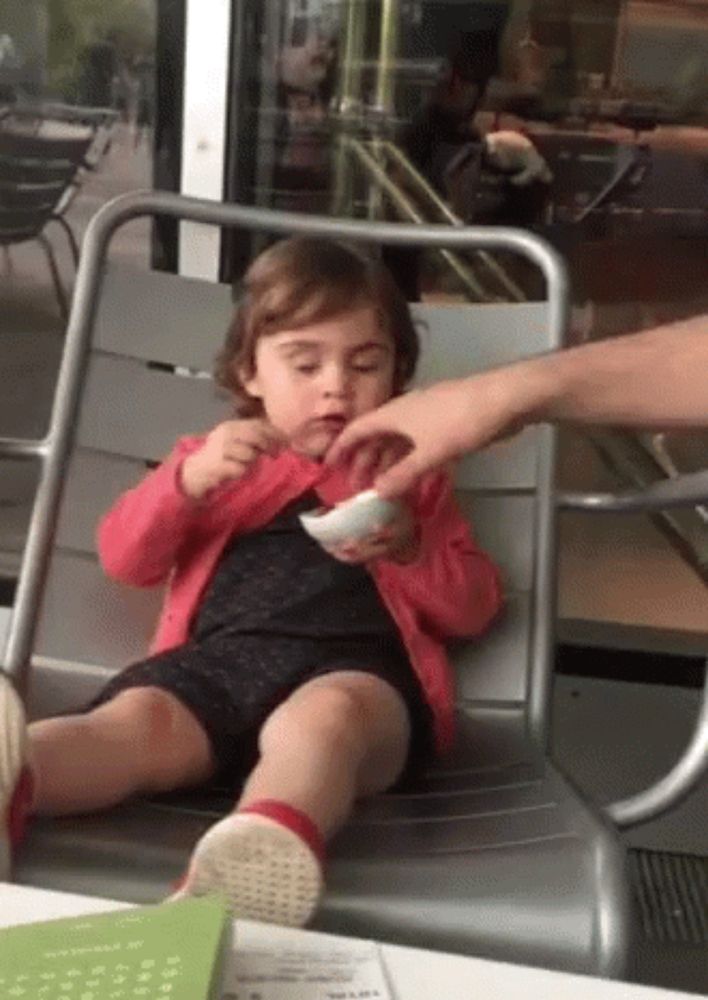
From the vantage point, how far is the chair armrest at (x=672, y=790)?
1376 mm

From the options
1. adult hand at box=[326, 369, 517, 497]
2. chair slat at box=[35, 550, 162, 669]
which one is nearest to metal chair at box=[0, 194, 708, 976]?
chair slat at box=[35, 550, 162, 669]

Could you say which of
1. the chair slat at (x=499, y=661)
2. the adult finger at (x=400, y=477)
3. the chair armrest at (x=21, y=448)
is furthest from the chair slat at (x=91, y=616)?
the adult finger at (x=400, y=477)

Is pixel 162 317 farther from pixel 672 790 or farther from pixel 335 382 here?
pixel 672 790

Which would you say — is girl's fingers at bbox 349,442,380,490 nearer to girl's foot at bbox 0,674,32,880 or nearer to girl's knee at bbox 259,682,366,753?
girl's knee at bbox 259,682,366,753

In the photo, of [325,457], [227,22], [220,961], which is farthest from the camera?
[227,22]

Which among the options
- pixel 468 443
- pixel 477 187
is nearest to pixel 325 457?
pixel 468 443

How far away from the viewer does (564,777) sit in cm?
144

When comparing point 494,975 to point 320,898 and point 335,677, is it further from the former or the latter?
point 335,677

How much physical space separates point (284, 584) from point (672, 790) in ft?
1.32

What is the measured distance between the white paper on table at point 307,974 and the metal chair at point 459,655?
0.33 m

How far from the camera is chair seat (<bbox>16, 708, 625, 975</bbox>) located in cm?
117

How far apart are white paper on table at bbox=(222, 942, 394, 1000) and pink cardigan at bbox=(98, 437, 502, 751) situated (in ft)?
2.14

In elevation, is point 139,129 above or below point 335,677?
above

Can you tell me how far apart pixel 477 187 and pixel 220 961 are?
1.58 metres
